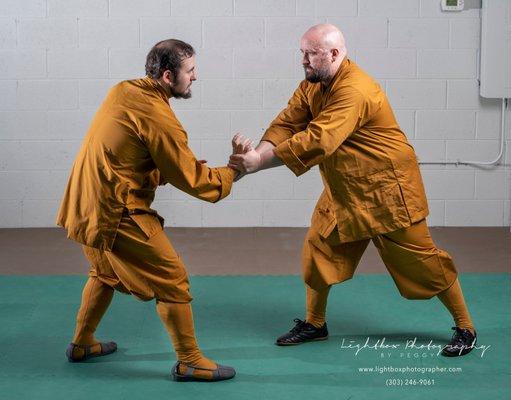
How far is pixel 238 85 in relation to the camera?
6.05m

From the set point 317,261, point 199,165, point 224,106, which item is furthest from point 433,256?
point 224,106

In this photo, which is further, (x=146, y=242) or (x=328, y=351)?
(x=328, y=351)

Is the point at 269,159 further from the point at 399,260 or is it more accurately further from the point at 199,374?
the point at 199,374

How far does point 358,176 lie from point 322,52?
20.1 inches

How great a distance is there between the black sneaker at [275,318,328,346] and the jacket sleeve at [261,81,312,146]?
0.80 meters

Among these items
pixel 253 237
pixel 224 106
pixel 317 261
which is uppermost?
pixel 224 106

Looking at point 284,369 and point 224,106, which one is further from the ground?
point 224,106

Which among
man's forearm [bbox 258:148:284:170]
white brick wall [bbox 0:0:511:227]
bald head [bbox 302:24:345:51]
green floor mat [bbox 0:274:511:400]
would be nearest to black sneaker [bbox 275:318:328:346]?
green floor mat [bbox 0:274:511:400]

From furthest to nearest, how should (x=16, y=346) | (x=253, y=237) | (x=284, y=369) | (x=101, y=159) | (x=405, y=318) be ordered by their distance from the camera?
(x=253, y=237) → (x=405, y=318) → (x=16, y=346) → (x=284, y=369) → (x=101, y=159)

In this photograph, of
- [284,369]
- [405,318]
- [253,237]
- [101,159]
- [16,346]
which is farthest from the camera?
[253,237]

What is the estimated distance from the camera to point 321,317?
3.70 m

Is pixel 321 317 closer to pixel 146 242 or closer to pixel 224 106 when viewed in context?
pixel 146 242

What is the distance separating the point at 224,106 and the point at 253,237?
0.97 metres

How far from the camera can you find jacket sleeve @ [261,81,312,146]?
3637mm
